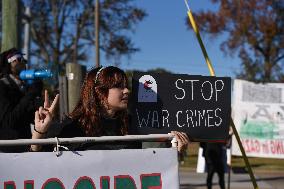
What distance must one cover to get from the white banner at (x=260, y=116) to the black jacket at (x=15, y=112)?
10.8 m

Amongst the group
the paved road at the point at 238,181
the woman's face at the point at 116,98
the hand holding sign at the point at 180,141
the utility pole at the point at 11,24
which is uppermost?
the utility pole at the point at 11,24

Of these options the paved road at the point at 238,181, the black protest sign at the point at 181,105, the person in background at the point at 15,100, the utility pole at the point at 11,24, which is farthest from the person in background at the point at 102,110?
the paved road at the point at 238,181

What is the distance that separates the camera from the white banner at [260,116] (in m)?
14.7

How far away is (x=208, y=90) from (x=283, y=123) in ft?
39.6

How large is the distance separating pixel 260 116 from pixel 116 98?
12.6 metres

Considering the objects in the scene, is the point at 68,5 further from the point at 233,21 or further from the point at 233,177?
the point at 233,177

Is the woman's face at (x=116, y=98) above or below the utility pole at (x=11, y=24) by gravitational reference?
below

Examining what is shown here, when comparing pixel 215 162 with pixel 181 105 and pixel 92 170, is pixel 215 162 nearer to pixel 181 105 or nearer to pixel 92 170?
pixel 181 105

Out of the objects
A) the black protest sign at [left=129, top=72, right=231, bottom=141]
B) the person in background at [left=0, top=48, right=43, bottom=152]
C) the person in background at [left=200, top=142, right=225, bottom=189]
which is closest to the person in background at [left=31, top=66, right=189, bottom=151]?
the black protest sign at [left=129, top=72, right=231, bottom=141]

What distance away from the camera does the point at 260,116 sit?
50.6ft

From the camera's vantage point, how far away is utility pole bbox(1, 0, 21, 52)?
22.7 ft

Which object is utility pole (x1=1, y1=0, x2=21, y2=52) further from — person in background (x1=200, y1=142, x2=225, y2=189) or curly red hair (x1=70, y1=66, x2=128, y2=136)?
person in background (x1=200, y1=142, x2=225, y2=189)

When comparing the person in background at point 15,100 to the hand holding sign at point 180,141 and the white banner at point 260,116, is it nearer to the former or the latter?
the hand holding sign at point 180,141

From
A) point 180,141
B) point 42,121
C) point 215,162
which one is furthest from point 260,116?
point 42,121
